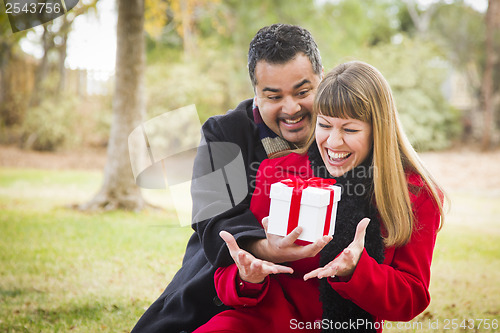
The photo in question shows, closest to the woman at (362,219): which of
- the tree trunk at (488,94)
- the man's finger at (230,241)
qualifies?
the man's finger at (230,241)

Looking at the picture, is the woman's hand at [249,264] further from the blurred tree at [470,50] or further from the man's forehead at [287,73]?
the blurred tree at [470,50]

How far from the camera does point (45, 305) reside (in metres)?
3.90

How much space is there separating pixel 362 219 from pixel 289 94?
787mm

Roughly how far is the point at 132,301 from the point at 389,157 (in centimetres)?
266

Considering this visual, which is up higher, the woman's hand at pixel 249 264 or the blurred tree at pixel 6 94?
the blurred tree at pixel 6 94

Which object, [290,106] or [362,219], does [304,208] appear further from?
[290,106]

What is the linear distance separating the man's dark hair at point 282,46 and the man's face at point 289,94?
27 mm

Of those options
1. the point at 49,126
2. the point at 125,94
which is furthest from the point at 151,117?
the point at 125,94

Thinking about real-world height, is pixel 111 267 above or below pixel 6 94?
below

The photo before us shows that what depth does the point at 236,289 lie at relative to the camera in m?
2.04

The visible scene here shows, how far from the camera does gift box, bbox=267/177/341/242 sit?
5.67 feet

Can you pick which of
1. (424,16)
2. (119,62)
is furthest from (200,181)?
(424,16)

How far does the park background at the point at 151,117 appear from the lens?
4.33 meters

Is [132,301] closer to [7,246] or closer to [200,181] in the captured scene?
[200,181]
